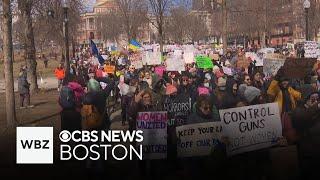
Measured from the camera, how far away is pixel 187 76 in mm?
12250

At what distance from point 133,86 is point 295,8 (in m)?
45.2

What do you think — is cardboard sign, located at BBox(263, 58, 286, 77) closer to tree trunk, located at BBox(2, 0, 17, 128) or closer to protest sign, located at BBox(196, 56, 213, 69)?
protest sign, located at BBox(196, 56, 213, 69)

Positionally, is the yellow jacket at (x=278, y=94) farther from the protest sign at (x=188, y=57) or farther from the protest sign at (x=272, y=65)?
the protest sign at (x=188, y=57)

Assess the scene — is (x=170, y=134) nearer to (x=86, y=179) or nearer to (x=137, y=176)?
(x=137, y=176)

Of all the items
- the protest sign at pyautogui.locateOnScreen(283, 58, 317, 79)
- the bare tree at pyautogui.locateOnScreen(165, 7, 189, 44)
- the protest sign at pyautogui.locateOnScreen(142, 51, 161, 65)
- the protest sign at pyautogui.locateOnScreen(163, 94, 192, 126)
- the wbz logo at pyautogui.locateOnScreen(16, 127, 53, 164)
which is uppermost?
the bare tree at pyautogui.locateOnScreen(165, 7, 189, 44)

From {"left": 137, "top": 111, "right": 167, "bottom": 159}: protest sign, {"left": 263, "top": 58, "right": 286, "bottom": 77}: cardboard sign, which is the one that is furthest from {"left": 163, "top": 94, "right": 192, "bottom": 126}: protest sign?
{"left": 263, "top": 58, "right": 286, "bottom": 77}: cardboard sign

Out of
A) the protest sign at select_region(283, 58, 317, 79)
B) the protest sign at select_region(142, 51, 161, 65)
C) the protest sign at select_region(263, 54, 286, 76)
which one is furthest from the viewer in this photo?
the protest sign at select_region(142, 51, 161, 65)

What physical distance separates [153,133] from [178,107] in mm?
2076

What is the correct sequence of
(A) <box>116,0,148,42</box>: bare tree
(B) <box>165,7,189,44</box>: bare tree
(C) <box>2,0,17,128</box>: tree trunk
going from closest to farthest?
(C) <box>2,0,17,128</box>: tree trunk, (A) <box>116,0,148,42</box>: bare tree, (B) <box>165,7,189,44</box>: bare tree

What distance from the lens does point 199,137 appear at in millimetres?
7340

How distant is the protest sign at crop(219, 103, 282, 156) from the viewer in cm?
743

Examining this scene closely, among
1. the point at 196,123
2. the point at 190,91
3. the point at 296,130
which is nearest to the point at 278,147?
A: the point at 296,130

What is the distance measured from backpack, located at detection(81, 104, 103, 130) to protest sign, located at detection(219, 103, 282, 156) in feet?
5.90

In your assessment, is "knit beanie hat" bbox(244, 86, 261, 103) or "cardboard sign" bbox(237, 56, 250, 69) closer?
"knit beanie hat" bbox(244, 86, 261, 103)
